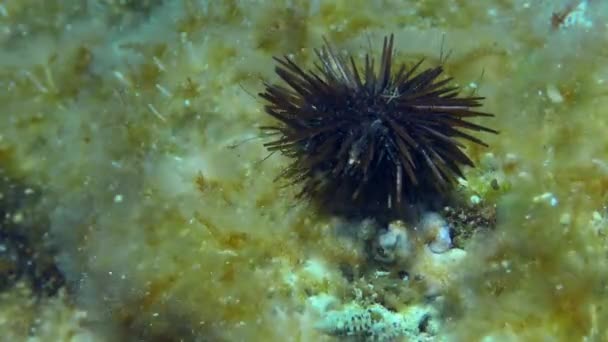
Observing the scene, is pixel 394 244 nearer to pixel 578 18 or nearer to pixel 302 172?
pixel 302 172

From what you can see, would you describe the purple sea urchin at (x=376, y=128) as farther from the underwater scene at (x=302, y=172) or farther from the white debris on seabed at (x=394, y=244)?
the white debris on seabed at (x=394, y=244)

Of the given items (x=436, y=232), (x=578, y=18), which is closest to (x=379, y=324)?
(x=436, y=232)

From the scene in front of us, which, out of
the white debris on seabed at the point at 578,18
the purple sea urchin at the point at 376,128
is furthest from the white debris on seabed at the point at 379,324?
the white debris on seabed at the point at 578,18

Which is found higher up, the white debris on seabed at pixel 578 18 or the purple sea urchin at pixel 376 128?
the white debris on seabed at pixel 578 18

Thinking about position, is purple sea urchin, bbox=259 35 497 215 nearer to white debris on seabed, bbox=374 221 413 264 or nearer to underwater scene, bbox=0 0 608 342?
underwater scene, bbox=0 0 608 342

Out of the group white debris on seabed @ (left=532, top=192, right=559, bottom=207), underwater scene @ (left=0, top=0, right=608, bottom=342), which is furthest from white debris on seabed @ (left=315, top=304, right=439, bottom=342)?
white debris on seabed @ (left=532, top=192, right=559, bottom=207)

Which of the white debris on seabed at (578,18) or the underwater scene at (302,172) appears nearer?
the underwater scene at (302,172)
